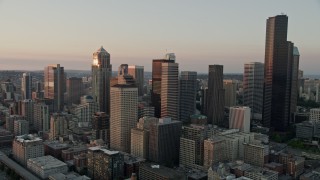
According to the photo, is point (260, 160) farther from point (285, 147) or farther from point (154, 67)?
point (154, 67)

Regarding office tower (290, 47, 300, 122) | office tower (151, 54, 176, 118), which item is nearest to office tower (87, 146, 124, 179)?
office tower (151, 54, 176, 118)

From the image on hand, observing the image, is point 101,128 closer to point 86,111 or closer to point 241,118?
point 86,111

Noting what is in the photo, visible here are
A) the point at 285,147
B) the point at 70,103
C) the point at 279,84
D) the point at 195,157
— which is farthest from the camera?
the point at 70,103

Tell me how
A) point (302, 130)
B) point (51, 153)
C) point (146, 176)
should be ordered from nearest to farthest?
point (146, 176) < point (51, 153) < point (302, 130)

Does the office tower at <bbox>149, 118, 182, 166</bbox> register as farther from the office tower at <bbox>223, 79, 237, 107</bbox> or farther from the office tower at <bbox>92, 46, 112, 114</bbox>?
the office tower at <bbox>223, 79, 237, 107</bbox>

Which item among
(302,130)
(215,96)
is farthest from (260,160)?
(215,96)

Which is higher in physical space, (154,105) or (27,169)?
(154,105)

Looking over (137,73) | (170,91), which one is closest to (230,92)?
(137,73)
